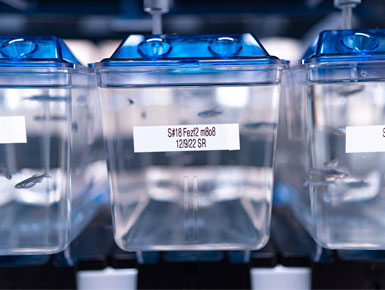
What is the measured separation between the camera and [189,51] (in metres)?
0.60

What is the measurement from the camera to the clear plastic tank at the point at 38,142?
60cm

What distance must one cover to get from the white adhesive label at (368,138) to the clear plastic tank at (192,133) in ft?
0.40

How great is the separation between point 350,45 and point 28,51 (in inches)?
19.3

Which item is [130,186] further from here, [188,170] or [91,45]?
[91,45]

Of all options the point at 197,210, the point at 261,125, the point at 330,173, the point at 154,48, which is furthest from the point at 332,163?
the point at 154,48

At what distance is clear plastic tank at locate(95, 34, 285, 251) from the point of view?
1.95 feet

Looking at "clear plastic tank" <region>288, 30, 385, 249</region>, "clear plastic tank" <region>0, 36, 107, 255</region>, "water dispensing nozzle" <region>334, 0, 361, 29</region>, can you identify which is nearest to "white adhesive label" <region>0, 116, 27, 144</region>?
"clear plastic tank" <region>0, 36, 107, 255</region>

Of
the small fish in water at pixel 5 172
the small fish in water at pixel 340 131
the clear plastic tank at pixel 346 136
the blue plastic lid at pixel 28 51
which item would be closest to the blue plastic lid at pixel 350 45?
the clear plastic tank at pixel 346 136

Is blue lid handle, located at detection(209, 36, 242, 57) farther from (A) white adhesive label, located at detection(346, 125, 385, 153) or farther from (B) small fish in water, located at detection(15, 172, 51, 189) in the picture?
(B) small fish in water, located at detection(15, 172, 51, 189)

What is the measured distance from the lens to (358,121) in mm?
603

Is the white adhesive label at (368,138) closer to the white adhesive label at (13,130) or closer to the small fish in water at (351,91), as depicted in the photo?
the small fish in water at (351,91)

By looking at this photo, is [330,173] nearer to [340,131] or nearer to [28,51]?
[340,131]

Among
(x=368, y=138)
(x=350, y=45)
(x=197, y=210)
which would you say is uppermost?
(x=350, y=45)

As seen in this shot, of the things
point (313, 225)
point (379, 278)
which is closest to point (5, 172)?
point (313, 225)
